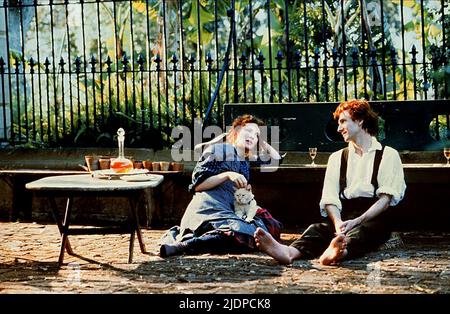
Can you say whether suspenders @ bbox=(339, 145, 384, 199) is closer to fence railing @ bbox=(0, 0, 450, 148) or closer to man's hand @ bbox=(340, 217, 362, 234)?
man's hand @ bbox=(340, 217, 362, 234)

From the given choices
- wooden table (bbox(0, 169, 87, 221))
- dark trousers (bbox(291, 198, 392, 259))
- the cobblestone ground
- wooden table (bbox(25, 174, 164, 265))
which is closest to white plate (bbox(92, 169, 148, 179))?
wooden table (bbox(25, 174, 164, 265))

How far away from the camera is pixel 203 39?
47.6ft

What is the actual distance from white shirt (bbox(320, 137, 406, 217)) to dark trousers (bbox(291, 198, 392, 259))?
128 millimetres

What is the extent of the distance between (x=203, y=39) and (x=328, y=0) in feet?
10.9

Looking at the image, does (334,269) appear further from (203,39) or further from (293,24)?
(293,24)

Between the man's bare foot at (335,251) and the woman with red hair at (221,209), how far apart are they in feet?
2.92

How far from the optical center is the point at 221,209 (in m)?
6.88

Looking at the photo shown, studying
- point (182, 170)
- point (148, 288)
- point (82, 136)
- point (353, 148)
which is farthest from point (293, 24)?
point (148, 288)

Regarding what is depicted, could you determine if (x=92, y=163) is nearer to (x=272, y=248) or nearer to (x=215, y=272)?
(x=215, y=272)

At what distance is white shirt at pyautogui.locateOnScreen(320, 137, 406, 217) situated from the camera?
634cm

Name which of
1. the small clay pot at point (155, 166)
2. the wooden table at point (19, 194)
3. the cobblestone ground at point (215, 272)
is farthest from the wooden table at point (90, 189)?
the wooden table at point (19, 194)

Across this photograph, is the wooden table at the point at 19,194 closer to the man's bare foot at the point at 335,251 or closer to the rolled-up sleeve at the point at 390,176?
the man's bare foot at the point at 335,251

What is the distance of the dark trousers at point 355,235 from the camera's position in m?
6.22

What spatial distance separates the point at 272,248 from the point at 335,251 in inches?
20.2
